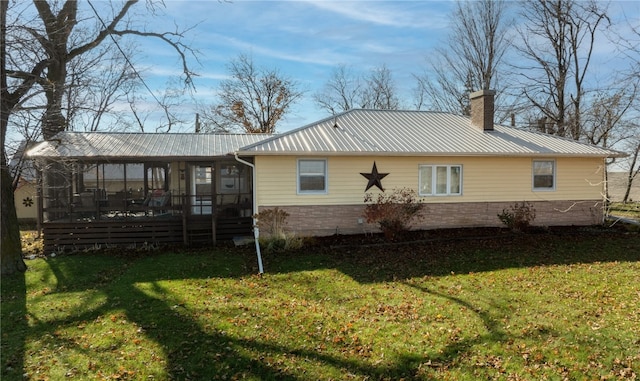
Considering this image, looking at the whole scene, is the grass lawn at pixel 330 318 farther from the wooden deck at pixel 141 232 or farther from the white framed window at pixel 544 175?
the white framed window at pixel 544 175

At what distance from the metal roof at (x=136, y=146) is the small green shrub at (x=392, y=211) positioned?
16.1ft

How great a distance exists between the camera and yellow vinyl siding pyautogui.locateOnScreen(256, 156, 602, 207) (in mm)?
12188

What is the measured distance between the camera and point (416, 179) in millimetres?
13250

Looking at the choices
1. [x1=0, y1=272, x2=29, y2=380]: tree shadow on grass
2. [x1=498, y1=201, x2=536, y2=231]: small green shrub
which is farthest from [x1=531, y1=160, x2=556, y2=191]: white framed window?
[x1=0, y1=272, x2=29, y2=380]: tree shadow on grass

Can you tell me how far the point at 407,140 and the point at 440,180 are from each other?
1.73m

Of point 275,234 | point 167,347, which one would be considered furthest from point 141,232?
point 167,347

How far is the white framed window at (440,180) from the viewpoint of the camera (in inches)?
A: 527

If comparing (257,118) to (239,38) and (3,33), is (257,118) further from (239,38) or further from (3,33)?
(3,33)

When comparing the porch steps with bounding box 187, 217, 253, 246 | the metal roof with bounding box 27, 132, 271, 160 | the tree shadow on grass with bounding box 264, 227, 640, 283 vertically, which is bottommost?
the tree shadow on grass with bounding box 264, 227, 640, 283

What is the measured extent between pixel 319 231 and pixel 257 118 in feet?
71.8

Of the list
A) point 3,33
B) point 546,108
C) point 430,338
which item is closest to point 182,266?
point 3,33

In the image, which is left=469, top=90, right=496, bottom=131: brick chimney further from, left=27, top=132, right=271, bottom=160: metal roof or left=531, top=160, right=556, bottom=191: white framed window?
left=27, top=132, right=271, bottom=160: metal roof

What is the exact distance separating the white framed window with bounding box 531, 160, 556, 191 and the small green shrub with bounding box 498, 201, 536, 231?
1104 mm

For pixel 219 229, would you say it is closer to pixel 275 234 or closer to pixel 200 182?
pixel 200 182
